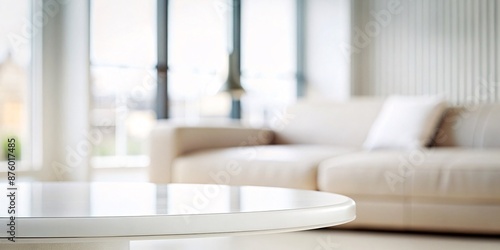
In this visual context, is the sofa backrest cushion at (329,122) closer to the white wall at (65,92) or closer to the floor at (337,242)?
the floor at (337,242)

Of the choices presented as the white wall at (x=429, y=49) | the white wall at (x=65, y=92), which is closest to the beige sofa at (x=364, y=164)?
the white wall at (x=65, y=92)

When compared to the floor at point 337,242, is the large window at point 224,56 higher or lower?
higher

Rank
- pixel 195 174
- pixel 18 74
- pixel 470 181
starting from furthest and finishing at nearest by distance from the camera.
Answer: pixel 18 74 < pixel 195 174 < pixel 470 181

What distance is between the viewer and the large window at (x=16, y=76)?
14.5 feet

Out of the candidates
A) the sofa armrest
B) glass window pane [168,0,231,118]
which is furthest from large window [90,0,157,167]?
the sofa armrest

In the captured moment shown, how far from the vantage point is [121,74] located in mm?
4914

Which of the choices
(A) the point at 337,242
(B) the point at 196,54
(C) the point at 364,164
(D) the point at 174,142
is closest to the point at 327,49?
(B) the point at 196,54

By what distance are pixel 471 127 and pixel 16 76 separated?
2.58m

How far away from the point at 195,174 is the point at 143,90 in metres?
1.58

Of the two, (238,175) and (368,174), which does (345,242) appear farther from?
(238,175)

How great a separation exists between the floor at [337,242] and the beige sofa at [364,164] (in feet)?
0.18

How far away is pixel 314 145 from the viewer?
419 centimetres

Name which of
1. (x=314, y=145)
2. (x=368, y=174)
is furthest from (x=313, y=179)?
(x=314, y=145)

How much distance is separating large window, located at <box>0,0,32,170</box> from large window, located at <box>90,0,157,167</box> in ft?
1.33
